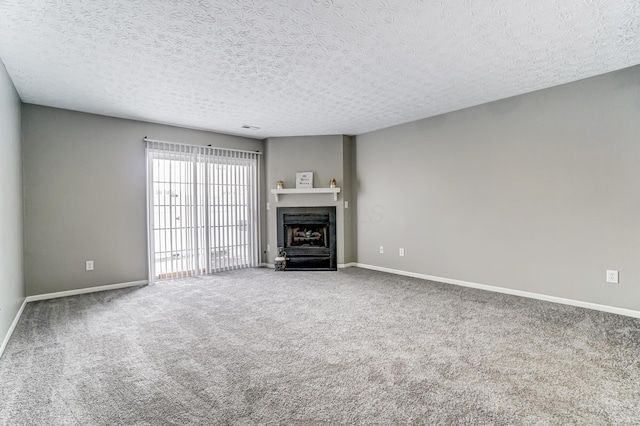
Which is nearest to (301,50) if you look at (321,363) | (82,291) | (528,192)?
(321,363)

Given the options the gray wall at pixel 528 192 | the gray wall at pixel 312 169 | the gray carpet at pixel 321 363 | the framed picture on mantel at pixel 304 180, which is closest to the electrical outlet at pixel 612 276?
the gray wall at pixel 528 192

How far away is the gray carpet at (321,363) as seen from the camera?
184 cm

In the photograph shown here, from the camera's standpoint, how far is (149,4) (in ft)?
7.11

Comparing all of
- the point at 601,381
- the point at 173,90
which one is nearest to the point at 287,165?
the point at 173,90

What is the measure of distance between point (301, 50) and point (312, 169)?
341 cm

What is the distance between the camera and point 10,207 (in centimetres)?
328

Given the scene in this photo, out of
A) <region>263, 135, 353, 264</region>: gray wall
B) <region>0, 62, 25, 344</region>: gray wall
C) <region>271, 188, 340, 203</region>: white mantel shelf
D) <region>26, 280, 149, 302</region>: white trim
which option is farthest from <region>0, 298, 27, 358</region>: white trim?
<region>271, 188, 340, 203</region>: white mantel shelf

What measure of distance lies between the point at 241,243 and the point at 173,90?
316cm

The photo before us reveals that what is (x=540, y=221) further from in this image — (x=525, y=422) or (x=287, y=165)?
(x=287, y=165)

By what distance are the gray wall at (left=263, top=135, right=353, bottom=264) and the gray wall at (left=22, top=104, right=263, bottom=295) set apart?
6.86ft

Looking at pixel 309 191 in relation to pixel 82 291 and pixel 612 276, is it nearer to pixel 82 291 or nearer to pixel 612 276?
pixel 82 291

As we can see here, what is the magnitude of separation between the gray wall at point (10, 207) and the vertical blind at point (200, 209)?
5.09ft

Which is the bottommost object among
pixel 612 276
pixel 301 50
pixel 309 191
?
pixel 612 276

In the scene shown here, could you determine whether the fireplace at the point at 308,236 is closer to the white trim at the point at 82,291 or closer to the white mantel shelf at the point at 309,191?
the white mantel shelf at the point at 309,191
